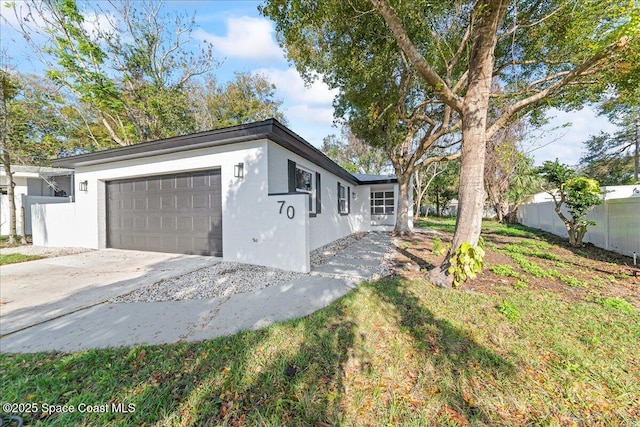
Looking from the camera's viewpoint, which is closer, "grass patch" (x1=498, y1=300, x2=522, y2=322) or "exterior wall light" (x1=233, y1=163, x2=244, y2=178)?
"grass patch" (x1=498, y1=300, x2=522, y2=322)

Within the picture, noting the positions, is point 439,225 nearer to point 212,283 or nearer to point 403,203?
point 403,203

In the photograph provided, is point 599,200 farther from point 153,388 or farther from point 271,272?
point 153,388

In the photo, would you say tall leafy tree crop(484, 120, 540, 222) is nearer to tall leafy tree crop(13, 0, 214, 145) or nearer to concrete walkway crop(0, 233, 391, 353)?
concrete walkway crop(0, 233, 391, 353)

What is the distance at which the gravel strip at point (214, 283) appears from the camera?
366cm

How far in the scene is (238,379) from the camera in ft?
6.30

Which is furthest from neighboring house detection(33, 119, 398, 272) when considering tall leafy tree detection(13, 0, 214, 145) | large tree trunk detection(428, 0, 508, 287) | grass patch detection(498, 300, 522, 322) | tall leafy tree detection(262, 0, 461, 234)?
tall leafy tree detection(13, 0, 214, 145)

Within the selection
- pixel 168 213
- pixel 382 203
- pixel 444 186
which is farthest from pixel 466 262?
pixel 444 186

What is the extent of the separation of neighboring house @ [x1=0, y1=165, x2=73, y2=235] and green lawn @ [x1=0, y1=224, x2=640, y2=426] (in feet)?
40.4

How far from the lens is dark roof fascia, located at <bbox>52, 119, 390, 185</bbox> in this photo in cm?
494

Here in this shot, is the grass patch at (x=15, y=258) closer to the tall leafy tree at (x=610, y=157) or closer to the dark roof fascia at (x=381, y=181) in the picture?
the dark roof fascia at (x=381, y=181)

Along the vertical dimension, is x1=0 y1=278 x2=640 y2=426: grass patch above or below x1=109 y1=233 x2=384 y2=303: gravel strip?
below

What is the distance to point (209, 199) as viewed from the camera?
5.97 metres

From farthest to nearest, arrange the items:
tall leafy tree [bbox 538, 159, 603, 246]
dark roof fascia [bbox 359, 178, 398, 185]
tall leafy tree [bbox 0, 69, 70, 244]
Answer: dark roof fascia [bbox 359, 178, 398, 185], tall leafy tree [bbox 0, 69, 70, 244], tall leafy tree [bbox 538, 159, 603, 246]

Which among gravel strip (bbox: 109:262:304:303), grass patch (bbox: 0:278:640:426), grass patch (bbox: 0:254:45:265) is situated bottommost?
grass patch (bbox: 0:278:640:426)
